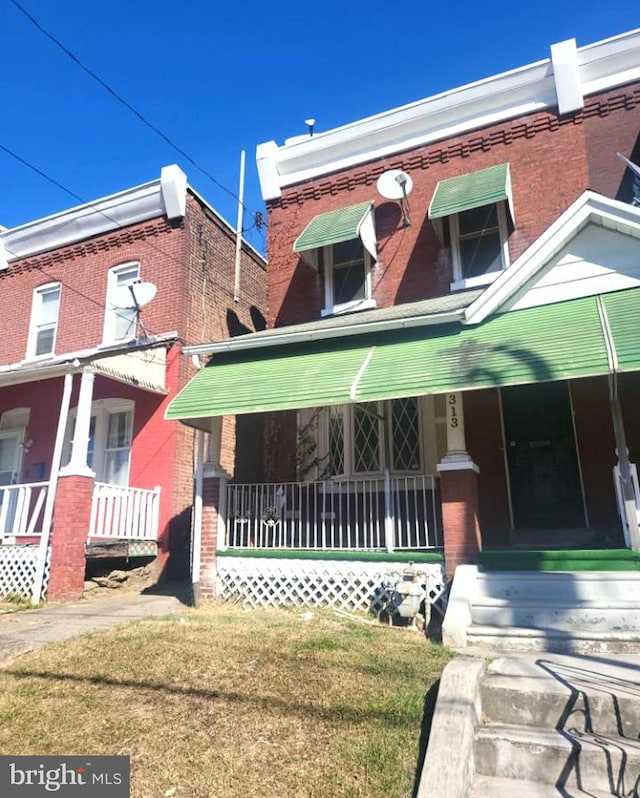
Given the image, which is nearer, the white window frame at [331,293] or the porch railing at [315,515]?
the porch railing at [315,515]

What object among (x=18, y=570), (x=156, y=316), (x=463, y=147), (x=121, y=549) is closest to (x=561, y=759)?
(x=121, y=549)

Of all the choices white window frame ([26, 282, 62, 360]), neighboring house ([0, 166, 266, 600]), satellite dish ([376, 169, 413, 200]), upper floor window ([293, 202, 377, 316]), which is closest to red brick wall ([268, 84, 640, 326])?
upper floor window ([293, 202, 377, 316])

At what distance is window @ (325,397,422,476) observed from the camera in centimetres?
984

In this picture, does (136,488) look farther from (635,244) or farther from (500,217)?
(635,244)

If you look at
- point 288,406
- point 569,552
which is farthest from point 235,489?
point 569,552

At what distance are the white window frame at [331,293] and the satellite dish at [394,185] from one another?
3.57 ft

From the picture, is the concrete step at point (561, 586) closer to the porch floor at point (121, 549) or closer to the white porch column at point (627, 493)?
the white porch column at point (627, 493)

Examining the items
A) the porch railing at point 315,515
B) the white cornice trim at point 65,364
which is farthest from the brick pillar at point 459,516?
the white cornice trim at point 65,364

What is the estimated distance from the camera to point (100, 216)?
46.0ft

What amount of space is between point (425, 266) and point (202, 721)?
8861 millimetres

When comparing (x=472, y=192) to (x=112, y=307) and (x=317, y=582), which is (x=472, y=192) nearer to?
(x=317, y=582)

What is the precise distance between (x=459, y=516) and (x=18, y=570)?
749cm

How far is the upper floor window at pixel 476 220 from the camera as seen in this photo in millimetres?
10156

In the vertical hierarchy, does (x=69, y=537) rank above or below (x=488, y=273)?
below
